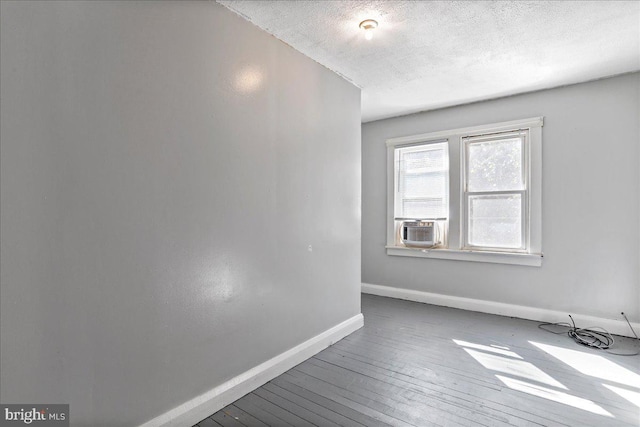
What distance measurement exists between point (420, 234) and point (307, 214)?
2.23 metres

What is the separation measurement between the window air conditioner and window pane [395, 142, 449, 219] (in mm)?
186

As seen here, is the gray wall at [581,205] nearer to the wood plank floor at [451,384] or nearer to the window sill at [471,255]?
the window sill at [471,255]

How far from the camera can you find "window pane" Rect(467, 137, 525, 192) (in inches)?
158

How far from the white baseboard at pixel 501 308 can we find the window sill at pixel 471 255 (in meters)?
0.51

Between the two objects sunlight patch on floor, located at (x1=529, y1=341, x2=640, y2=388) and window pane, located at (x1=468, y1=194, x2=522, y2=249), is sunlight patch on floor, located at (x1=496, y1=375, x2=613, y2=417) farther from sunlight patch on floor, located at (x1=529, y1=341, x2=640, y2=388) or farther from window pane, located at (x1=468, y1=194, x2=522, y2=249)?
window pane, located at (x1=468, y1=194, x2=522, y2=249)

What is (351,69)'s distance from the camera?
10.7ft

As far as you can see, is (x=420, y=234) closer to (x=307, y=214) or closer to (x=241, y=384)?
(x=307, y=214)

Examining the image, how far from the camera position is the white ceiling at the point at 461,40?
2.28 m

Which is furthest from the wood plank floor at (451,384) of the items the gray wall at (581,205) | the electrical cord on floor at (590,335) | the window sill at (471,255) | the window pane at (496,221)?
the window pane at (496,221)

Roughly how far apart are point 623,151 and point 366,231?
3.12m

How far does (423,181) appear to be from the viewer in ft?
15.5

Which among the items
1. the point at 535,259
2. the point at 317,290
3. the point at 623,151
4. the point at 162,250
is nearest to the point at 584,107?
the point at 623,151

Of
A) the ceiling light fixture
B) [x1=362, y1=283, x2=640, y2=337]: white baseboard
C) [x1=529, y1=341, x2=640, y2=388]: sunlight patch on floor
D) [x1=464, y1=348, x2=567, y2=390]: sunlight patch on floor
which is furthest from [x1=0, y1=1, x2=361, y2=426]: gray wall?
[x1=362, y1=283, x2=640, y2=337]: white baseboard

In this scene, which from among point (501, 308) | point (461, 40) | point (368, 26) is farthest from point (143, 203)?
point (501, 308)
